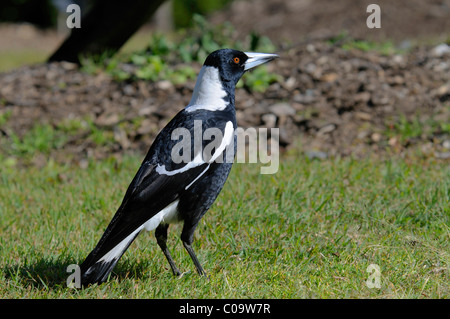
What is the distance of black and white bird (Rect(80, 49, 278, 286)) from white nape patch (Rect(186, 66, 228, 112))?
0.01m

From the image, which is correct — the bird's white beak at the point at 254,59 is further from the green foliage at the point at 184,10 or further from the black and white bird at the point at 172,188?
the green foliage at the point at 184,10

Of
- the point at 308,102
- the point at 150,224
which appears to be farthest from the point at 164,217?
the point at 308,102

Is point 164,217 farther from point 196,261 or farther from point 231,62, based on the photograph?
point 231,62

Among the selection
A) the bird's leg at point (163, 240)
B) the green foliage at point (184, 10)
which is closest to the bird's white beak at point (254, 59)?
the bird's leg at point (163, 240)

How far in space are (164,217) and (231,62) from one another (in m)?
1.07

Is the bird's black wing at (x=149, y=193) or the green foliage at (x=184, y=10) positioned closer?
the bird's black wing at (x=149, y=193)

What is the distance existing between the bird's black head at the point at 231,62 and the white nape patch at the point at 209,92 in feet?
0.12

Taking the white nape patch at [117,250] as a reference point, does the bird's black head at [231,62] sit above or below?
above

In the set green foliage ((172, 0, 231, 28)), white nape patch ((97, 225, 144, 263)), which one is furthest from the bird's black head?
green foliage ((172, 0, 231, 28))

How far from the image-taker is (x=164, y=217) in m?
3.30

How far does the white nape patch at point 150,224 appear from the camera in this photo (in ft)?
10.3
